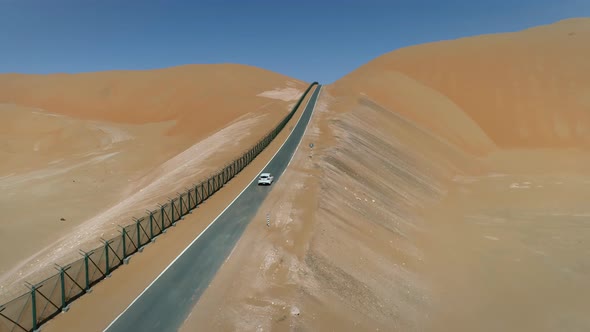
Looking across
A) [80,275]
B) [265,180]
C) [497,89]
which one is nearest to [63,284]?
[80,275]

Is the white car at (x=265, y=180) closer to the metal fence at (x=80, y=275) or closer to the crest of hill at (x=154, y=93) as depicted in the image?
the metal fence at (x=80, y=275)

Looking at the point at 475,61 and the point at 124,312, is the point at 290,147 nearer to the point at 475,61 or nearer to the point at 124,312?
the point at 124,312

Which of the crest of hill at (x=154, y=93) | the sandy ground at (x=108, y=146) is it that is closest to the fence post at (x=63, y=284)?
the sandy ground at (x=108, y=146)

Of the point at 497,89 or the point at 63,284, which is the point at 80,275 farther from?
the point at 497,89

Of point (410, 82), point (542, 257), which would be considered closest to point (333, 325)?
point (542, 257)

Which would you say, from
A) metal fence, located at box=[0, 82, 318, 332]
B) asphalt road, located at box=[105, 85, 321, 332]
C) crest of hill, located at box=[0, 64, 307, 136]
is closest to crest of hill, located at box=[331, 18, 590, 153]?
crest of hill, located at box=[0, 64, 307, 136]

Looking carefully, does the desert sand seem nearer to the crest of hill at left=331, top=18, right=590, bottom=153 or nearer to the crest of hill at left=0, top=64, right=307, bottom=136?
the crest of hill at left=331, top=18, right=590, bottom=153
